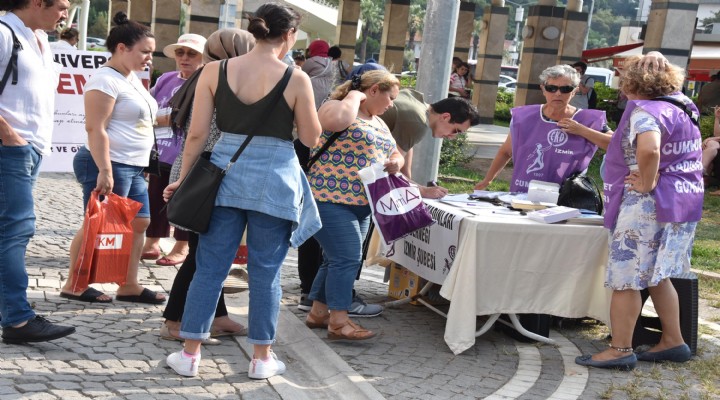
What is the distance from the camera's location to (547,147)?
6441 millimetres

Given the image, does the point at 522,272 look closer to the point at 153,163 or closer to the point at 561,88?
the point at 561,88

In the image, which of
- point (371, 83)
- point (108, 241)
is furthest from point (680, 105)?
point (108, 241)

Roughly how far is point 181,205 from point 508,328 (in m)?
2.57

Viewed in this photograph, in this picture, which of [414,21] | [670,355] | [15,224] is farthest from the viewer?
[414,21]

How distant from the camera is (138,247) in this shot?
6.06 metres

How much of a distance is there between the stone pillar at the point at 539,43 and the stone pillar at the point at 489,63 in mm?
2021

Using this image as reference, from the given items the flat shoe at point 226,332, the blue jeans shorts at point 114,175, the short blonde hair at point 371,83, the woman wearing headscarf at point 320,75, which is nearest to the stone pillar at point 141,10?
the woman wearing headscarf at point 320,75

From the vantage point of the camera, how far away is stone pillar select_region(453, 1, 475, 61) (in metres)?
23.0

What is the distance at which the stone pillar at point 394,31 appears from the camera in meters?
22.6

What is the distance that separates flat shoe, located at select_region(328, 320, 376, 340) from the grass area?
10.9ft

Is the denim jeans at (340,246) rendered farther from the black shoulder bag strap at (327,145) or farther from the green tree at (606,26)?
the green tree at (606,26)

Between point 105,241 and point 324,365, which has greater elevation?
point 105,241

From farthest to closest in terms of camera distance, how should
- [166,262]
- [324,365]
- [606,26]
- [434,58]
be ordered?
[606,26], [434,58], [166,262], [324,365]

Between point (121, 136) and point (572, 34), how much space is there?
52.9 feet
